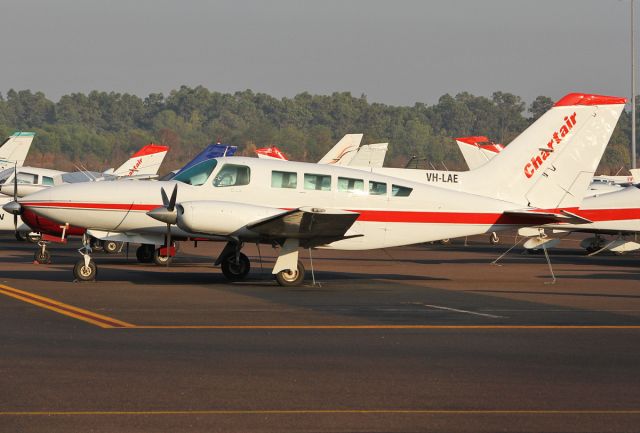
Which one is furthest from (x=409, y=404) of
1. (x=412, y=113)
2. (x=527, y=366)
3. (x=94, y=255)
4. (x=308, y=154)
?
(x=412, y=113)

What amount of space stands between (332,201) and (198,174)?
249cm

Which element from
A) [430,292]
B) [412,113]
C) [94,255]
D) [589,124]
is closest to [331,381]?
[430,292]

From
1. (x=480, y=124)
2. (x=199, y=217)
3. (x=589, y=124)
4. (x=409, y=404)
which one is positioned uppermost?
(x=480, y=124)

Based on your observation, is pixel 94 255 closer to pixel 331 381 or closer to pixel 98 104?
pixel 331 381

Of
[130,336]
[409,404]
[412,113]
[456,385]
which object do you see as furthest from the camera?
[412,113]

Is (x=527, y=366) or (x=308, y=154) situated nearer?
(x=527, y=366)

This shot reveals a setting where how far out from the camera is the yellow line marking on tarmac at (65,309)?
1377cm

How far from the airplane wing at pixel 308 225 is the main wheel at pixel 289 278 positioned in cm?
58

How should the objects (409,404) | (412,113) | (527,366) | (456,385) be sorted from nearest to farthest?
1. (409,404)
2. (456,385)
3. (527,366)
4. (412,113)

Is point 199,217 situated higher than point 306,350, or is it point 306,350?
point 199,217

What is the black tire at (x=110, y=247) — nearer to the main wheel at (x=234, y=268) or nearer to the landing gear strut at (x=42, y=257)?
the landing gear strut at (x=42, y=257)

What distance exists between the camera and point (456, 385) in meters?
9.74

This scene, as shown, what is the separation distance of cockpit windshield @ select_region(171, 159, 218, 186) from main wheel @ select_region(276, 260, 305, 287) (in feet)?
7.31

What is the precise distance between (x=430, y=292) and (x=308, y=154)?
80393mm
